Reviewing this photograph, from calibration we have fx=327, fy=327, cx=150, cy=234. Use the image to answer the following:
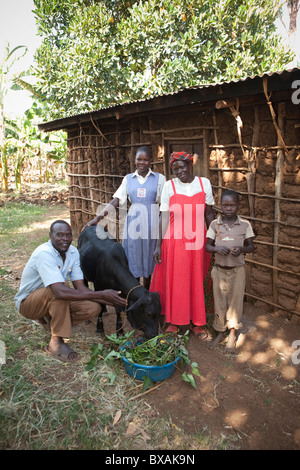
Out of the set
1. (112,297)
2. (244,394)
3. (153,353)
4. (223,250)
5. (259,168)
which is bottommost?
(244,394)

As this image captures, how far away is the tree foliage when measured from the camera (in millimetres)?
10227

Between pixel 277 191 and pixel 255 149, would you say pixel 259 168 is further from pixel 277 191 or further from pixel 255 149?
pixel 277 191

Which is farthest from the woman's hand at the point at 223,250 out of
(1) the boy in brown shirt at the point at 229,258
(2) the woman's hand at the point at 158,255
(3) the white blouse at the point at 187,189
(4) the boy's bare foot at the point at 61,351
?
(4) the boy's bare foot at the point at 61,351

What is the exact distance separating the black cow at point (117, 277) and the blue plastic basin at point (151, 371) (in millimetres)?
317

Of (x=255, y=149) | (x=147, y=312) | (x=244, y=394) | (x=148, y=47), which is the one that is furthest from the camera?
(x=148, y=47)

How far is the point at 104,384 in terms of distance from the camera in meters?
2.89

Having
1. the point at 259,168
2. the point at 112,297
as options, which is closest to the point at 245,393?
the point at 112,297

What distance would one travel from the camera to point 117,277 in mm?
3502

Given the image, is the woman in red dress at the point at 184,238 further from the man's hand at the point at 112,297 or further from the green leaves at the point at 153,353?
the man's hand at the point at 112,297

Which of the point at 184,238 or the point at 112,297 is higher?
the point at 184,238

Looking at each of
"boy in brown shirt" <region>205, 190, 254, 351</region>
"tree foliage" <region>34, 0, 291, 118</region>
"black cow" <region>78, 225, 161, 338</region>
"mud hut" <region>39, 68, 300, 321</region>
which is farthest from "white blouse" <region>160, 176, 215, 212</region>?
"tree foliage" <region>34, 0, 291, 118</region>

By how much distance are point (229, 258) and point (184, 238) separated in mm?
493

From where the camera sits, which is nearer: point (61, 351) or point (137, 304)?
point (137, 304)

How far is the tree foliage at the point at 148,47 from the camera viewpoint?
10227 millimetres
